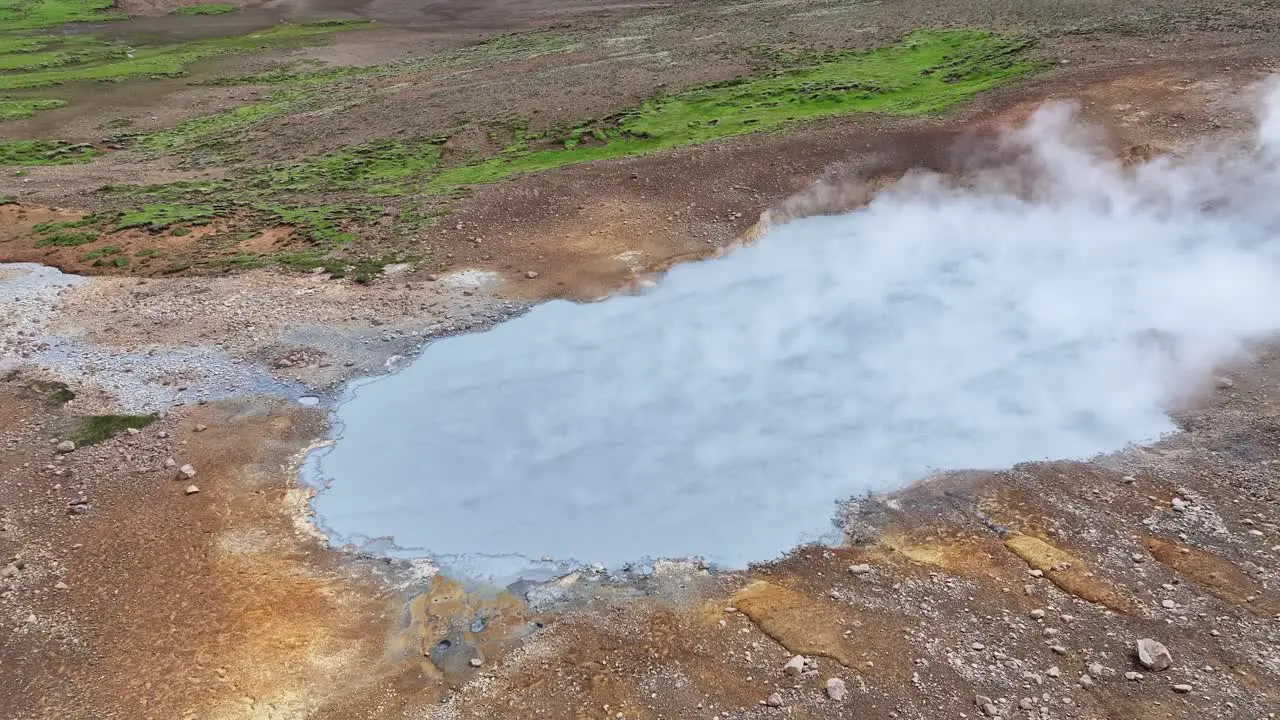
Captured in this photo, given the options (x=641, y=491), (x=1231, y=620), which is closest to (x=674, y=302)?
(x=641, y=491)

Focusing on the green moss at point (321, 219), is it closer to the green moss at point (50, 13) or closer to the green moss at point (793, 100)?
the green moss at point (793, 100)

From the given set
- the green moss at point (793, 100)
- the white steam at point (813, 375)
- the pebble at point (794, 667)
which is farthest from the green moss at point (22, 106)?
the pebble at point (794, 667)

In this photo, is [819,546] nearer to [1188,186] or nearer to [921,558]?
[921,558]

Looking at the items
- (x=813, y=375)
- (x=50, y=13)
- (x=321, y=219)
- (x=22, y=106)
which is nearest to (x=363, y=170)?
(x=321, y=219)

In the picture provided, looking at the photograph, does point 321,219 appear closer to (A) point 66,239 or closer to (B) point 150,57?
(A) point 66,239

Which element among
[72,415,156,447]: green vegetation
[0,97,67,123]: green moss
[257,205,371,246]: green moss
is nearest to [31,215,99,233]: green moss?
[257,205,371,246]: green moss

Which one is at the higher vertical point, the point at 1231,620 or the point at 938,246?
the point at 938,246

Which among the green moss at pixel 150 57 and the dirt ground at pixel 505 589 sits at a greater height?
the green moss at pixel 150 57

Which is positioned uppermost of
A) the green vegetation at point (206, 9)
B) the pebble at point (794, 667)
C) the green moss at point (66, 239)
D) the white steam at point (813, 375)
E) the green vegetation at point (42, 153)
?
the green vegetation at point (206, 9)
